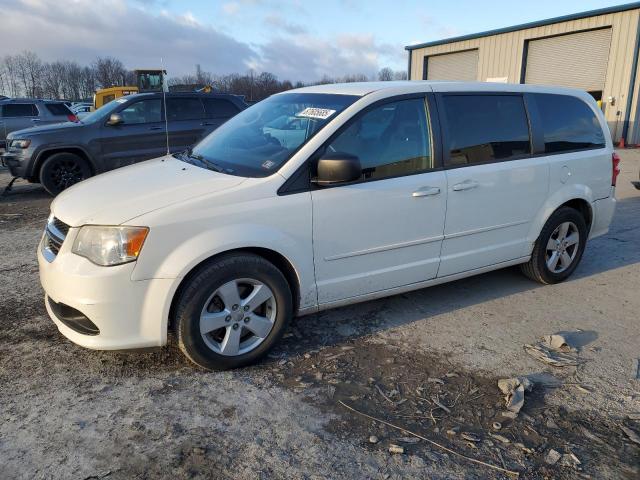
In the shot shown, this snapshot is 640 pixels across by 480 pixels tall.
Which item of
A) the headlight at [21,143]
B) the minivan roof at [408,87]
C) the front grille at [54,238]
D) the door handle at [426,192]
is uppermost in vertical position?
the minivan roof at [408,87]

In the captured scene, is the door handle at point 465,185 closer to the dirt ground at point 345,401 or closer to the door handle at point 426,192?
the door handle at point 426,192

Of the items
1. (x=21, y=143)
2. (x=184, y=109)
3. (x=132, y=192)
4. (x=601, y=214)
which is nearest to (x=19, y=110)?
(x=21, y=143)

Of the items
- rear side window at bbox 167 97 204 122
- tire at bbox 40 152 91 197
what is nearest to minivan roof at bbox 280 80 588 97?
rear side window at bbox 167 97 204 122

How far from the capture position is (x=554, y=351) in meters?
3.59

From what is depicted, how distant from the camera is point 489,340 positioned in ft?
12.3

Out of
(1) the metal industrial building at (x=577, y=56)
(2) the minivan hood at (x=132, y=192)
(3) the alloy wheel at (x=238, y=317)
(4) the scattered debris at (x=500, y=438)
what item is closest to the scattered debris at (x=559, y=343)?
(4) the scattered debris at (x=500, y=438)

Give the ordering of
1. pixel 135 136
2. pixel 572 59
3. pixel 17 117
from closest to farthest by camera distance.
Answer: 1. pixel 135 136
2. pixel 17 117
3. pixel 572 59

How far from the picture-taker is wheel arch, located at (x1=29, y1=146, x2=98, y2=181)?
886cm

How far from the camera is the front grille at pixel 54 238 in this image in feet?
10.5

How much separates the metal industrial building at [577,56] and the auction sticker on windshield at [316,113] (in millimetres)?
18461

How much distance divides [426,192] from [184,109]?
23.4ft

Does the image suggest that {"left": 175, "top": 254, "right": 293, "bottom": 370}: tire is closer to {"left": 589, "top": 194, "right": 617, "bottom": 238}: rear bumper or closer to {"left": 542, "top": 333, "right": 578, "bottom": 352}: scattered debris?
{"left": 542, "top": 333, "right": 578, "bottom": 352}: scattered debris

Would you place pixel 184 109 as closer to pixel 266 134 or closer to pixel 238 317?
pixel 266 134

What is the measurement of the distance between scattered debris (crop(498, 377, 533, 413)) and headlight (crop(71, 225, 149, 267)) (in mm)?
2285
